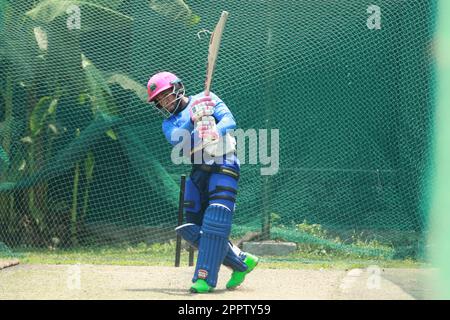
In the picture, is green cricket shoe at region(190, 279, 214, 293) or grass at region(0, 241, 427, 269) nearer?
green cricket shoe at region(190, 279, 214, 293)

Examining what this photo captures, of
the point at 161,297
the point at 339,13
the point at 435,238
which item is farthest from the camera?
the point at 339,13

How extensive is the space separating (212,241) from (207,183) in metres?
0.46

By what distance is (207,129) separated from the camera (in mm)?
6410

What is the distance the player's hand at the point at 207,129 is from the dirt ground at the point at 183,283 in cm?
115

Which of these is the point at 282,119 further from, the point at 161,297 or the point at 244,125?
the point at 161,297

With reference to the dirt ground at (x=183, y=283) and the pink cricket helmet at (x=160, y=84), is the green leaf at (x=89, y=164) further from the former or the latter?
the pink cricket helmet at (x=160, y=84)

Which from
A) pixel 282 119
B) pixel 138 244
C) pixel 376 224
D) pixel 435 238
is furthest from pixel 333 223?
pixel 435 238

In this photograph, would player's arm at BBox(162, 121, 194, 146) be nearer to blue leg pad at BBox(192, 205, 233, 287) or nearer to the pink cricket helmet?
the pink cricket helmet

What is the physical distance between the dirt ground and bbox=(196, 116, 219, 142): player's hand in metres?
1.15

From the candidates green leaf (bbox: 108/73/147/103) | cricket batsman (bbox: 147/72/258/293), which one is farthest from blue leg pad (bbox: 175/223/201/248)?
green leaf (bbox: 108/73/147/103)

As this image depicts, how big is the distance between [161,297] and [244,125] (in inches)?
171

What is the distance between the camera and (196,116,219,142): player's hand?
21.0 feet

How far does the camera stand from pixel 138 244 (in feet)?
34.7

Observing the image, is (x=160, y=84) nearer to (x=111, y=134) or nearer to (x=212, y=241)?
(x=212, y=241)
